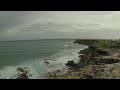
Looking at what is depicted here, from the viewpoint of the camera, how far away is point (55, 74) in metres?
13.4

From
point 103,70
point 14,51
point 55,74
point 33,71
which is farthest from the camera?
point 14,51
